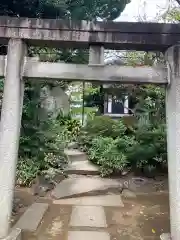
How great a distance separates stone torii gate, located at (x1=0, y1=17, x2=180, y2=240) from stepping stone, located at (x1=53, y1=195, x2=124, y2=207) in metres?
2.50

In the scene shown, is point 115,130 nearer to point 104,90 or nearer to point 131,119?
point 131,119

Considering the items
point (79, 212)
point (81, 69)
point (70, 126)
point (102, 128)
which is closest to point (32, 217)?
point (79, 212)

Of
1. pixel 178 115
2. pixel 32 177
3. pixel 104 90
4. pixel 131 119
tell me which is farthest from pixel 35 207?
pixel 104 90

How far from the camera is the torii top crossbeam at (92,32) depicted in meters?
3.92

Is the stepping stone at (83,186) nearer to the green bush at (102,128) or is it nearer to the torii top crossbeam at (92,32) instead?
the green bush at (102,128)

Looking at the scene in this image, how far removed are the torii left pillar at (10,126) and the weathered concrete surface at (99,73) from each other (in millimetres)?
267

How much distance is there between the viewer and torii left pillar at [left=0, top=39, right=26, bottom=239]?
390 centimetres

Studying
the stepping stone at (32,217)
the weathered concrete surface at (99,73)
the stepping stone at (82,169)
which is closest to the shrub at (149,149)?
the stepping stone at (82,169)

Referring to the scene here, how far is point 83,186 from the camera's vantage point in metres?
7.25

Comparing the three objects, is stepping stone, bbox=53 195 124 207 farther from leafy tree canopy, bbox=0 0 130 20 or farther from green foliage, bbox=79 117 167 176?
leafy tree canopy, bbox=0 0 130 20

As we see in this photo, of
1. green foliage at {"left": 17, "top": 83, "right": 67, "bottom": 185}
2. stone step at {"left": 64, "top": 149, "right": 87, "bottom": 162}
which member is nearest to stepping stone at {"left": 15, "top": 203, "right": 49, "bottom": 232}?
green foliage at {"left": 17, "top": 83, "right": 67, "bottom": 185}

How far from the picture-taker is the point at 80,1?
7.71 meters

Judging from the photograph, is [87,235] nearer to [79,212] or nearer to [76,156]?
[79,212]

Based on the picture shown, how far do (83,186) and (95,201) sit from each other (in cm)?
85
